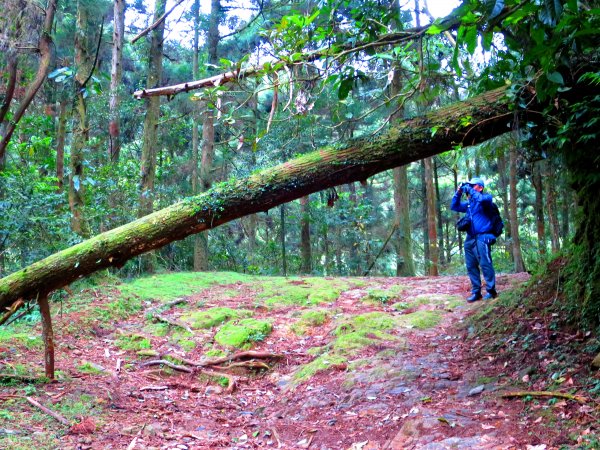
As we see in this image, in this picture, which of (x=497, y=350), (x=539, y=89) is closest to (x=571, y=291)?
(x=497, y=350)

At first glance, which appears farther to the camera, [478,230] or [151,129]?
[151,129]

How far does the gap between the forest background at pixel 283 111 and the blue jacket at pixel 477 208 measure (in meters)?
0.61

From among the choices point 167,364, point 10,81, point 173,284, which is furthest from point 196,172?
point 167,364

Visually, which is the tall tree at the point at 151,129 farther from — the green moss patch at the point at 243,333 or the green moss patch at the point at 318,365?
the green moss patch at the point at 318,365

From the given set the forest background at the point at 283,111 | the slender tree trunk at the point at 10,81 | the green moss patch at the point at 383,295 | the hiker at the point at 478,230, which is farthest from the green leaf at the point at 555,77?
the slender tree trunk at the point at 10,81

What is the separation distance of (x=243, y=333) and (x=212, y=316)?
1145 millimetres

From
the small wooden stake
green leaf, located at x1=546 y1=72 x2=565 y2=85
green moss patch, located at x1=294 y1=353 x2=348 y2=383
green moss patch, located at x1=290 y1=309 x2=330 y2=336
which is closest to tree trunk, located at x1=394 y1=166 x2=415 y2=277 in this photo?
green moss patch, located at x1=290 y1=309 x2=330 y2=336

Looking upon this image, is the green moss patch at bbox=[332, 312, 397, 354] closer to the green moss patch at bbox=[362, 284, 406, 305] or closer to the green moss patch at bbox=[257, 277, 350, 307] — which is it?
the green moss patch at bbox=[362, 284, 406, 305]

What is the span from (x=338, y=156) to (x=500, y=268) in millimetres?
12446

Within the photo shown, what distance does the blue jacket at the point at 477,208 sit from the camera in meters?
7.00

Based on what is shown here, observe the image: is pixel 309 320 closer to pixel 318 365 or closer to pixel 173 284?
pixel 318 365

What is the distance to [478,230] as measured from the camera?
23.2ft

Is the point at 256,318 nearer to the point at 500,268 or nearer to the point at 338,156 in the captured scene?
the point at 338,156

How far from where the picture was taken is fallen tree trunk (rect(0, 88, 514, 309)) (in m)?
4.84
